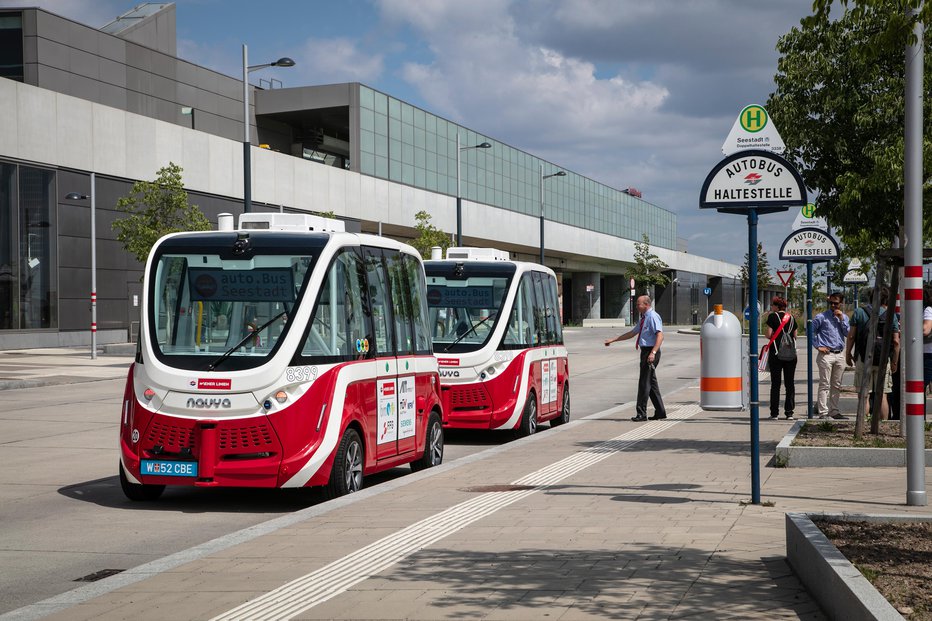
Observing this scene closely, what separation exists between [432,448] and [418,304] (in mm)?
1567

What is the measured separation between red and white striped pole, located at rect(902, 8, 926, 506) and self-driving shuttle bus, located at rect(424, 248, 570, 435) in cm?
696

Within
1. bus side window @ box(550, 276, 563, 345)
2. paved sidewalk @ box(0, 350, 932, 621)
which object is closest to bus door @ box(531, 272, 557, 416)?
bus side window @ box(550, 276, 563, 345)

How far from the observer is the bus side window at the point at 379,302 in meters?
11.1

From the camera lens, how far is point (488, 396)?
15.0 meters

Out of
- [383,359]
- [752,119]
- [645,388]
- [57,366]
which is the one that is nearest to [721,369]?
[752,119]

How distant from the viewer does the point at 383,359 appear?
11086 millimetres

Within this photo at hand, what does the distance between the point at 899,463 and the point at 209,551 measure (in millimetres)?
6692

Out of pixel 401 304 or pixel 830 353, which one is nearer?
pixel 401 304

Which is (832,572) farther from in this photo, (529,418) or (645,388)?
(645,388)

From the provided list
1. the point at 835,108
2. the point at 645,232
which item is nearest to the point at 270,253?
the point at 835,108

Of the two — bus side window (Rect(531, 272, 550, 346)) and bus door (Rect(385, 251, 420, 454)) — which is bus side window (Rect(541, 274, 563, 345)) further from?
bus door (Rect(385, 251, 420, 454))

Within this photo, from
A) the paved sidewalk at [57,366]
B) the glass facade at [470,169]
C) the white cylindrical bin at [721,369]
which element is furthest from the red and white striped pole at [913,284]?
the glass facade at [470,169]

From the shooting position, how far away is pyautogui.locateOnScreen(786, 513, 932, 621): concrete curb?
15.2ft

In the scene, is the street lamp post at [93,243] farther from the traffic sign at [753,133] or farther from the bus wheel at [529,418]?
the traffic sign at [753,133]
